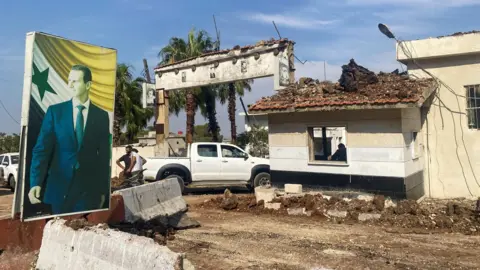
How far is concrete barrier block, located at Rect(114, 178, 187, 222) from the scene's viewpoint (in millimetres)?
8109

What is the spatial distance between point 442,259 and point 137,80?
81.1ft

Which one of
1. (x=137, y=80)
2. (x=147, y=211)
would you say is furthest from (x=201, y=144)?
(x=137, y=80)

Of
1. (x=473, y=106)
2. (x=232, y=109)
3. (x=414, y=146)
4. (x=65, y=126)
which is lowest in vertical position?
(x=414, y=146)

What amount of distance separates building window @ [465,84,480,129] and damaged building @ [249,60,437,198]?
102 centimetres

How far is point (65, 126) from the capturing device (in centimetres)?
567

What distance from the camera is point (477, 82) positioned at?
39.1ft

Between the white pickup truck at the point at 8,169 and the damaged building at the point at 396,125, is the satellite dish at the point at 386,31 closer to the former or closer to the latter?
the damaged building at the point at 396,125

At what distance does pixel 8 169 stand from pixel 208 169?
33.9 ft

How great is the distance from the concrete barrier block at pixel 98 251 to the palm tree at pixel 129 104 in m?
21.7

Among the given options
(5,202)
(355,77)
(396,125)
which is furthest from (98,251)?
(5,202)

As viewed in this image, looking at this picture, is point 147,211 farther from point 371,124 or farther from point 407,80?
point 407,80

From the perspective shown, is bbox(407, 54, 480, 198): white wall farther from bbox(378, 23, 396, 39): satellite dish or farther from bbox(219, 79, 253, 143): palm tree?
bbox(219, 79, 253, 143): palm tree

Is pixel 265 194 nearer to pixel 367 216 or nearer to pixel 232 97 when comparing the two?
pixel 367 216

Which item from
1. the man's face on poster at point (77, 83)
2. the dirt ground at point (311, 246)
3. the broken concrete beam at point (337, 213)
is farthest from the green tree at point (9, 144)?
the man's face on poster at point (77, 83)
